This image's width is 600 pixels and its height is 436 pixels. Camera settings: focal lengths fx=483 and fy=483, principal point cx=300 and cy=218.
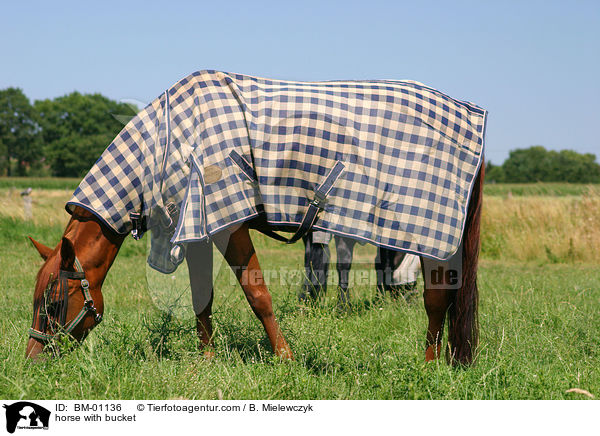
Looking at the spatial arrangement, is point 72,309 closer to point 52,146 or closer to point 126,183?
point 126,183

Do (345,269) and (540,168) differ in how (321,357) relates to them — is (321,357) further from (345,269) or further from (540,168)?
(540,168)

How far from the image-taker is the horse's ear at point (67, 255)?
2850 mm

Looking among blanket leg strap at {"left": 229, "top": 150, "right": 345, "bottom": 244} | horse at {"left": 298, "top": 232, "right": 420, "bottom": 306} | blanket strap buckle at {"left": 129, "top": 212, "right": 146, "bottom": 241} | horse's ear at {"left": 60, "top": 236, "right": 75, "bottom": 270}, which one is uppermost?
blanket leg strap at {"left": 229, "top": 150, "right": 345, "bottom": 244}

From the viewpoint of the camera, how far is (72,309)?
117 inches

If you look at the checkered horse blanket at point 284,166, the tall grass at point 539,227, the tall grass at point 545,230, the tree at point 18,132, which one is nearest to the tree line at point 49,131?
the tree at point 18,132

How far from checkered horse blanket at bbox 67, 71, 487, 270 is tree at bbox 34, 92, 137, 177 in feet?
204

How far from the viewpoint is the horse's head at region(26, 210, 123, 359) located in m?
2.90

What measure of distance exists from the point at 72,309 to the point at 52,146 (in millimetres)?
75020

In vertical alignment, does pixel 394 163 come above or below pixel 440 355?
above

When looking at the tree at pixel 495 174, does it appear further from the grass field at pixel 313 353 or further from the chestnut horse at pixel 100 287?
the chestnut horse at pixel 100 287

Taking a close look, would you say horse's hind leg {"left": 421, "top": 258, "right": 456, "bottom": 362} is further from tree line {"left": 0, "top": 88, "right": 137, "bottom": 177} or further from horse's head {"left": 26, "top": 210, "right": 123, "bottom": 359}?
tree line {"left": 0, "top": 88, "right": 137, "bottom": 177}

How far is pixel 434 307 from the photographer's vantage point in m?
3.29
